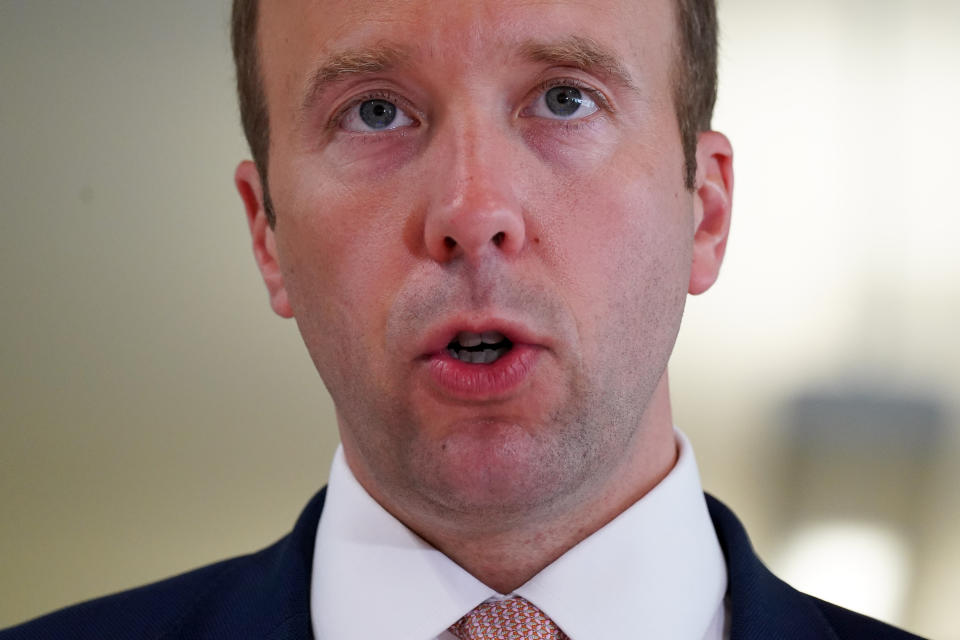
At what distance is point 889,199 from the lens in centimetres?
189

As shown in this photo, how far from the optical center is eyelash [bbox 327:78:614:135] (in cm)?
121

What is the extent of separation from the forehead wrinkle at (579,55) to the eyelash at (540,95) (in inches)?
0.7

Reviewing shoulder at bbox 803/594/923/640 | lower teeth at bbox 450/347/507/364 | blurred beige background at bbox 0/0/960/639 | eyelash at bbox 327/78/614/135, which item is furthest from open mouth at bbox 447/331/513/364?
blurred beige background at bbox 0/0/960/639

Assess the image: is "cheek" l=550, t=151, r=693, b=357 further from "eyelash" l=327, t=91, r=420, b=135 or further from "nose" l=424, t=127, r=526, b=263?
"eyelash" l=327, t=91, r=420, b=135

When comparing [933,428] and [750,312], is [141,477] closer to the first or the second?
[750,312]

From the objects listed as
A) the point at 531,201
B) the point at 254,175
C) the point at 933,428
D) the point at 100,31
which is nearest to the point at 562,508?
the point at 531,201

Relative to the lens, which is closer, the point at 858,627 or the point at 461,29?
the point at 461,29

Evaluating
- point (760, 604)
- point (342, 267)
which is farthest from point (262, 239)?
point (760, 604)

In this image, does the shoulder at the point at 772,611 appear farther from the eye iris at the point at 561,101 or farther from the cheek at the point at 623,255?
the eye iris at the point at 561,101

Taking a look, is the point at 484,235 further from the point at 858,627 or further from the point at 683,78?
the point at 858,627

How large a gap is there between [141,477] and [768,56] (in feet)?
4.19

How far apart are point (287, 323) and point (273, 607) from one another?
811 mm

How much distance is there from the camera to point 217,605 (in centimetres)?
138

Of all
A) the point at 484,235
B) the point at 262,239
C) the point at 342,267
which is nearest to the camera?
the point at 484,235
